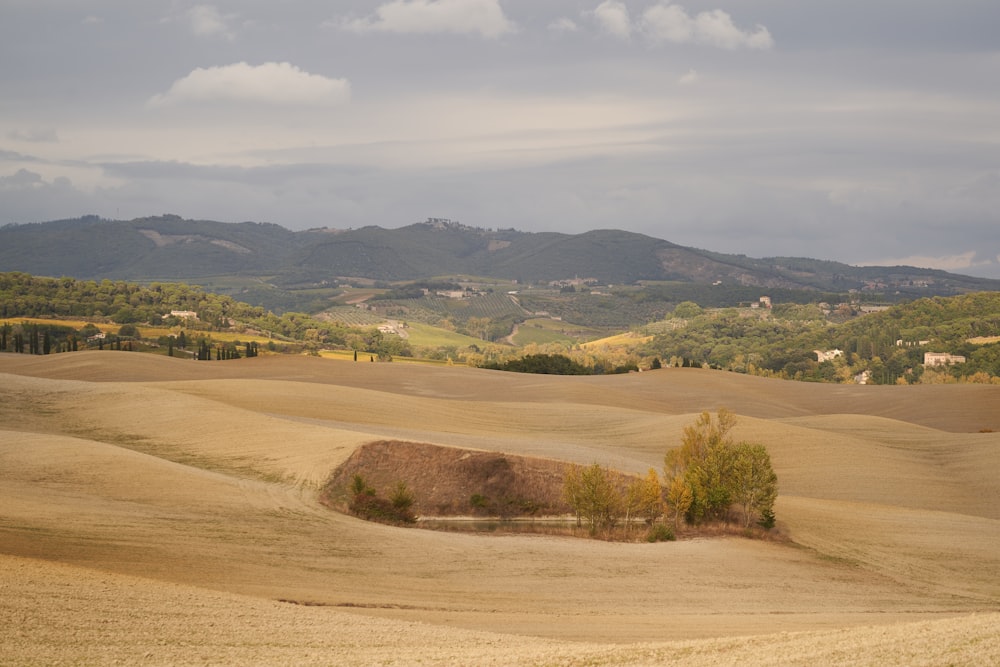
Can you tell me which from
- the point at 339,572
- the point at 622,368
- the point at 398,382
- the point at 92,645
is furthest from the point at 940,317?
the point at 92,645

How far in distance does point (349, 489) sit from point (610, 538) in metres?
12.9

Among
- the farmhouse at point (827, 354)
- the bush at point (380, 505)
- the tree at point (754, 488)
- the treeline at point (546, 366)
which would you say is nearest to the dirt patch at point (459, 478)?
the bush at point (380, 505)

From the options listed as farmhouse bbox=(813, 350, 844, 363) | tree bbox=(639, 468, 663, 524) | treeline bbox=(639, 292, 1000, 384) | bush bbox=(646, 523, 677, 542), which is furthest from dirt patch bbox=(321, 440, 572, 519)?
farmhouse bbox=(813, 350, 844, 363)

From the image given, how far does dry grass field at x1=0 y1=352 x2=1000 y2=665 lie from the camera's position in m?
21.0

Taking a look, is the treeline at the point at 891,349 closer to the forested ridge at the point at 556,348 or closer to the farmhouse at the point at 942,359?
the forested ridge at the point at 556,348

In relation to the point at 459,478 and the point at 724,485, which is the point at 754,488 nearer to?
the point at 724,485

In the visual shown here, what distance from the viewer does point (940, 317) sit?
609ft

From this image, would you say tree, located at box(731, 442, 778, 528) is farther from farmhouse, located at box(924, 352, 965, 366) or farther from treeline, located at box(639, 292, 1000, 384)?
farmhouse, located at box(924, 352, 965, 366)

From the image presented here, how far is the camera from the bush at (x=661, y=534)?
4409 centimetres

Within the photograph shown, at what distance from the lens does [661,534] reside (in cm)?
4456

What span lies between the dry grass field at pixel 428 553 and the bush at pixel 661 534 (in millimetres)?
1877

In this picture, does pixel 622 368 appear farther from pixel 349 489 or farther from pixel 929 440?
pixel 349 489

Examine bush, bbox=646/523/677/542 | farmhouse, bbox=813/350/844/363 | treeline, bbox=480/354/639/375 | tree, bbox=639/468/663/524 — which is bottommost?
bush, bbox=646/523/677/542

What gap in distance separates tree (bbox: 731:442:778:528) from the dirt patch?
869 centimetres
